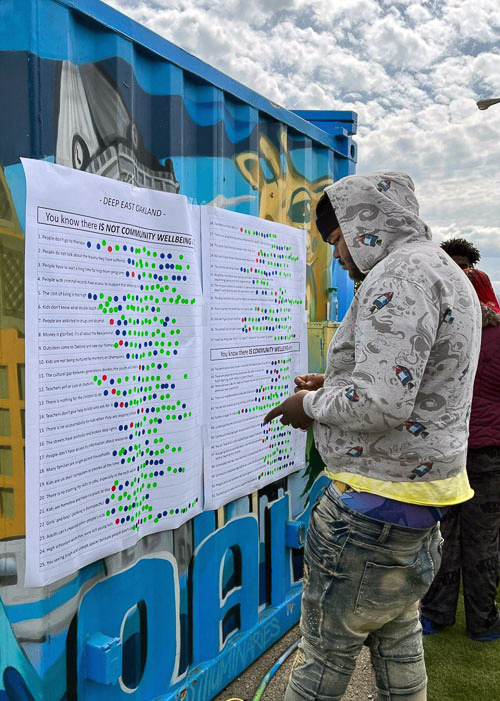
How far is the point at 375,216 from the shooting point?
1.84 metres

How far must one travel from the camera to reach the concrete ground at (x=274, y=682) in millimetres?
2689

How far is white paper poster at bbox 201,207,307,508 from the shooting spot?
251cm

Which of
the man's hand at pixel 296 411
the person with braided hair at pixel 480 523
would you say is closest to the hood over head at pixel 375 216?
the man's hand at pixel 296 411

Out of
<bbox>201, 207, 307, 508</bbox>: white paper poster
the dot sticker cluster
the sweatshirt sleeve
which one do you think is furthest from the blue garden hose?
the sweatshirt sleeve

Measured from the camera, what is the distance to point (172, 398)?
2285 millimetres

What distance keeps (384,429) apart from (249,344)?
3.79 ft

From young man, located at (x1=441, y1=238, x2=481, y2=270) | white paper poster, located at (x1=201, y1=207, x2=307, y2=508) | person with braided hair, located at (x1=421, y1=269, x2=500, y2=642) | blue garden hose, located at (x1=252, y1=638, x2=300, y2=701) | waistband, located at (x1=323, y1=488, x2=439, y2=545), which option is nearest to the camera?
waistband, located at (x1=323, y1=488, x2=439, y2=545)

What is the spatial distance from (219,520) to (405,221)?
1.53 meters

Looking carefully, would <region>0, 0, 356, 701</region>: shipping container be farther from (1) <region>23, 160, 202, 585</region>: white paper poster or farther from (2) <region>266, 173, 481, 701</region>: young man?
(2) <region>266, 173, 481, 701</region>: young man

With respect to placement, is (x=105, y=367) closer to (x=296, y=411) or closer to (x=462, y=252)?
(x=296, y=411)

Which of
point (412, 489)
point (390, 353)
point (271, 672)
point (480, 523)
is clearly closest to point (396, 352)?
point (390, 353)

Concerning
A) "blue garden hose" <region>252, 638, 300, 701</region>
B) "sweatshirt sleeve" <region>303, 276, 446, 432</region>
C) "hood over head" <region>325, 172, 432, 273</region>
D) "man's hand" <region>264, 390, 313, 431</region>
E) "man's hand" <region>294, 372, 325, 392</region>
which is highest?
"hood over head" <region>325, 172, 432, 273</region>

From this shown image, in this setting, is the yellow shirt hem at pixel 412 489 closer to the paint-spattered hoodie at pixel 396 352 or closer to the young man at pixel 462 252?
the paint-spattered hoodie at pixel 396 352

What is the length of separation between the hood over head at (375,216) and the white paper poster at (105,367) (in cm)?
69
